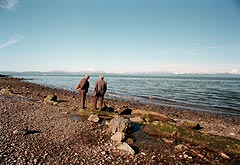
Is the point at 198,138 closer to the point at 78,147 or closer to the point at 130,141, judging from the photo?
the point at 130,141

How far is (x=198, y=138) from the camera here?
1142 centimetres

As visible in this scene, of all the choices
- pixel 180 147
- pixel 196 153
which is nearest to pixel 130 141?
pixel 180 147

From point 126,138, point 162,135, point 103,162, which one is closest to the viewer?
point 103,162

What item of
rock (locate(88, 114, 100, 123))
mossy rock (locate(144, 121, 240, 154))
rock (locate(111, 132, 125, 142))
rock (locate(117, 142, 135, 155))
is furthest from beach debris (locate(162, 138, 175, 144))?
rock (locate(88, 114, 100, 123))

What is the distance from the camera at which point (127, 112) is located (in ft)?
60.0

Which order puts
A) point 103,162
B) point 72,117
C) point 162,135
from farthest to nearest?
point 72,117 < point 162,135 < point 103,162

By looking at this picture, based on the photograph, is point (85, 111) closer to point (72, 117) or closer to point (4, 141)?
point (72, 117)

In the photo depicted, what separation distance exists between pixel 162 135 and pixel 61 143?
5418 millimetres

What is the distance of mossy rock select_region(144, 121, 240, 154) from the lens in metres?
10.5

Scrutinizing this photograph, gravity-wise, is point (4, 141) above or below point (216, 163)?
above

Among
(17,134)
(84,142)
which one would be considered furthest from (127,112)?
(17,134)

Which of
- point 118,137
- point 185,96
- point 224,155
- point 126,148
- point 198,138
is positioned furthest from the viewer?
point 185,96

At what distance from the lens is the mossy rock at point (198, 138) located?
10.5m

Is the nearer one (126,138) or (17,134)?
(17,134)
